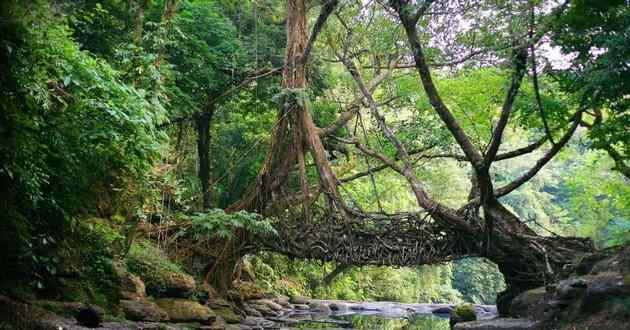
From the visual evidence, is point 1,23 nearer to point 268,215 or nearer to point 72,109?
point 72,109

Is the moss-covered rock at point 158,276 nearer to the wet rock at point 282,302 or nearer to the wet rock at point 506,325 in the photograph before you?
the wet rock at point 506,325

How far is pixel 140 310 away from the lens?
777 centimetres

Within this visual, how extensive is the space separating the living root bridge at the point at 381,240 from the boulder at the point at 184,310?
2.84 m

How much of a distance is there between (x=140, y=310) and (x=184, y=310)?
65.9 inches

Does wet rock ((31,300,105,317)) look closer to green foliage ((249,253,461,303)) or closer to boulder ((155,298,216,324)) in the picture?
boulder ((155,298,216,324))

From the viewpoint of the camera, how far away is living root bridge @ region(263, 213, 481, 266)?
443 inches

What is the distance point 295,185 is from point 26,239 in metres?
10.9

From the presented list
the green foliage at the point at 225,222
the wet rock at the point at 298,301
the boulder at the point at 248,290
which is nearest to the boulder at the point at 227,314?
the green foliage at the point at 225,222

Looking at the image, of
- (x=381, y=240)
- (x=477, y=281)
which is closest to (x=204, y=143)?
(x=381, y=240)

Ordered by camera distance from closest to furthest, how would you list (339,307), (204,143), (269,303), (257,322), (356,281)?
(257,322)
(204,143)
(269,303)
(339,307)
(356,281)

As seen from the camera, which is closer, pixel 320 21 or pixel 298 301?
pixel 320 21

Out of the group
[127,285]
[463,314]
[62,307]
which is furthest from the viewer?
[463,314]

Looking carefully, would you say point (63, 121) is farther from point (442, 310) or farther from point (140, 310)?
point (442, 310)

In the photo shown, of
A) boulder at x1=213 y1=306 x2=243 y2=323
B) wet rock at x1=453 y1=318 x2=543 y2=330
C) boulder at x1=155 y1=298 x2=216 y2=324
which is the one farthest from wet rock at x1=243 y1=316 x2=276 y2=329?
wet rock at x1=453 y1=318 x2=543 y2=330
